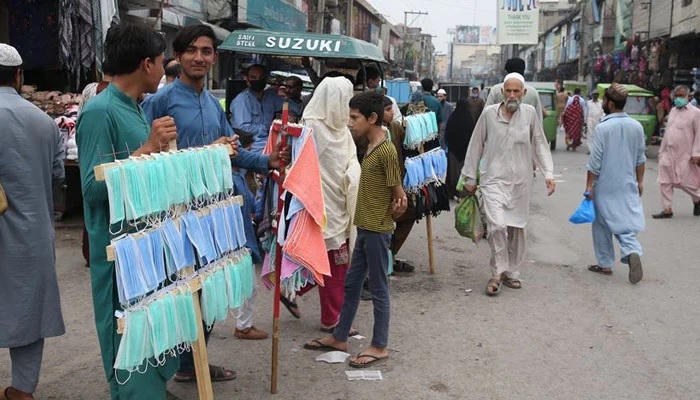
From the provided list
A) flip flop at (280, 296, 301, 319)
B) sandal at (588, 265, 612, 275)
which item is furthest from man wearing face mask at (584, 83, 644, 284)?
flip flop at (280, 296, 301, 319)

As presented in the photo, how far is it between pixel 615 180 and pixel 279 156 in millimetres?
4438

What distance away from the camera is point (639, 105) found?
21.8 m

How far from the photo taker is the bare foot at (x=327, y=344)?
496 centimetres

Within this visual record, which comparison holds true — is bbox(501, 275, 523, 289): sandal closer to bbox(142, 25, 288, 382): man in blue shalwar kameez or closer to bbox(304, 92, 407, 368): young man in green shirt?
bbox(304, 92, 407, 368): young man in green shirt

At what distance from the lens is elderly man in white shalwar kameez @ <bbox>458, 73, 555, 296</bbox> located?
648cm

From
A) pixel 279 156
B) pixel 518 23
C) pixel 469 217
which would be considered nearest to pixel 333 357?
pixel 279 156

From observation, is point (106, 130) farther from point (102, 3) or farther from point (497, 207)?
point (102, 3)

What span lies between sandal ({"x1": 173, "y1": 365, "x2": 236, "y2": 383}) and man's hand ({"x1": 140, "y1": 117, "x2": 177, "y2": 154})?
5.88 ft

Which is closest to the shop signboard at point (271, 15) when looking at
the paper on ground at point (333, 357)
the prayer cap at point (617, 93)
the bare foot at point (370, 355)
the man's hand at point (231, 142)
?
the prayer cap at point (617, 93)

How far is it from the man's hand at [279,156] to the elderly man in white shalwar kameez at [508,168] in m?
2.96

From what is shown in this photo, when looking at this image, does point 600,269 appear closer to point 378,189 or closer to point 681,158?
point 378,189

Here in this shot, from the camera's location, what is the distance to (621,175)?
285 inches

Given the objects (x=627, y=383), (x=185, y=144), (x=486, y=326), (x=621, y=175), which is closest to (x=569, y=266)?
(x=621, y=175)

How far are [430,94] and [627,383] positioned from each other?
9361 millimetres
